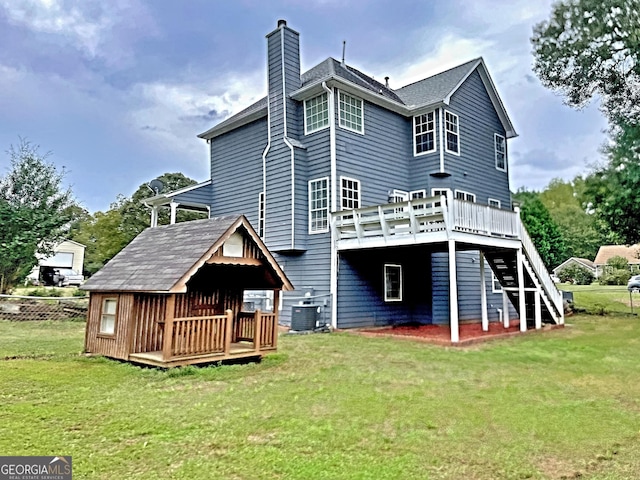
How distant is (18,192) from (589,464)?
19515 mm

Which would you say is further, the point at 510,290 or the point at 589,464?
the point at 510,290

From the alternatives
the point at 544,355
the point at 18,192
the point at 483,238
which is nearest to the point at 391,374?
the point at 544,355

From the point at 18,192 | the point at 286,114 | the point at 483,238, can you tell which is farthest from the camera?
the point at 18,192

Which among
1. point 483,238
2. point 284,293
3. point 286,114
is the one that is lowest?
point 284,293

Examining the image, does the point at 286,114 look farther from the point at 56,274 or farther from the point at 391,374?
the point at 56,274

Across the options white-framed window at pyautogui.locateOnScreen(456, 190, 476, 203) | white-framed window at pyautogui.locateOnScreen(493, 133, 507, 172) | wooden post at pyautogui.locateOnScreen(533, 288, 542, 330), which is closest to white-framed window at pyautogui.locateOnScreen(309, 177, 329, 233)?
white-framed window at pyautogui.locateOnScreen(456, 190, 476, 203)

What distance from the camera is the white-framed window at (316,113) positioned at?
14.1 metres

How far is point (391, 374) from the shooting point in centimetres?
725

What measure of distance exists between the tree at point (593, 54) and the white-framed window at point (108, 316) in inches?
699

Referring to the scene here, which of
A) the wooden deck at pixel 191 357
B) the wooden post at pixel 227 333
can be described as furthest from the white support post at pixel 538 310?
the wooden post at pixel 227 333

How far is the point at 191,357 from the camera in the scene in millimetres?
7113

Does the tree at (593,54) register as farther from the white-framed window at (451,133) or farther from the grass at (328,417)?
the grass at (328,417)

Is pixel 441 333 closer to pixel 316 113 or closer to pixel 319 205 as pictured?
pixel 319 205

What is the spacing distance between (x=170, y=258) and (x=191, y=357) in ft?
5.54
